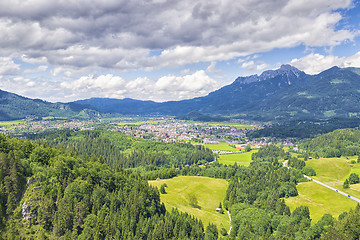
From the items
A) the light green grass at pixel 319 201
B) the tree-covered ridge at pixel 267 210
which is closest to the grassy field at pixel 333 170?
the light green grass at pixel 319 201

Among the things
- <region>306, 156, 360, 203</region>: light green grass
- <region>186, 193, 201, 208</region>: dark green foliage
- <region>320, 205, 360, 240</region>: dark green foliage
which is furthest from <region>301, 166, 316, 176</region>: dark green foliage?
<region>320, 205, 360, 240</region>: dark green foliage

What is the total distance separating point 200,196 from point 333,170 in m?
108

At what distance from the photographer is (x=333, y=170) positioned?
577 feet

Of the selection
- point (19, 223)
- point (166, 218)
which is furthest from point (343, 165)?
point (19, 223)

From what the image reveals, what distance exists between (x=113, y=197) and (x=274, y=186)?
96517 mm

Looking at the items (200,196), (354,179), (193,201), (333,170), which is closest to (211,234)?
(193,201)

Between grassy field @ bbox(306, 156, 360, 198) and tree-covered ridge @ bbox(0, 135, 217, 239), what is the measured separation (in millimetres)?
110346

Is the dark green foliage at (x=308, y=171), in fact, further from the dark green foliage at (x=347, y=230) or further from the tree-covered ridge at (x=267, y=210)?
the dark green foliage at (x=347, y=230)

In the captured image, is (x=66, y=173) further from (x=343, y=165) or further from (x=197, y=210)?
(x=343, y=165)

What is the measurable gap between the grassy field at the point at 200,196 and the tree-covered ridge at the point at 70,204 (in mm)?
18516

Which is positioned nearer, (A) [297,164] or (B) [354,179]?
(B) [354,179]

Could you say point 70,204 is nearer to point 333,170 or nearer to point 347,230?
point 347,230

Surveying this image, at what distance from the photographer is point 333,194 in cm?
13162

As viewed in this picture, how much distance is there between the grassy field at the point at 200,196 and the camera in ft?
367
